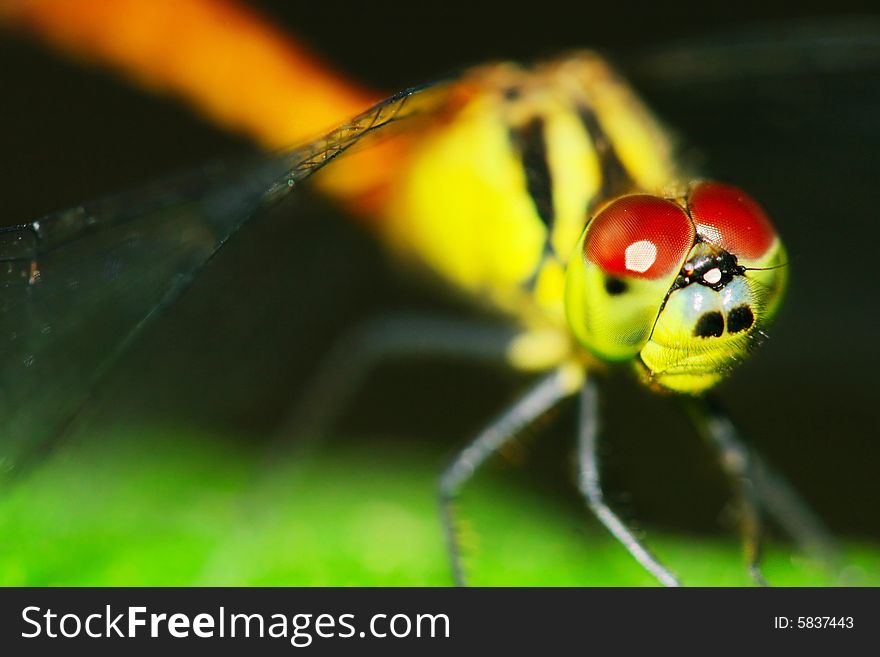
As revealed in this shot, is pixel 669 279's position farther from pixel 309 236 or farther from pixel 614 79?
pixel 309 236

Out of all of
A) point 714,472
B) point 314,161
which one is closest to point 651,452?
point 714,472

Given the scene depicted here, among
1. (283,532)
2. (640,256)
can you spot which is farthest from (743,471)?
(283,532)

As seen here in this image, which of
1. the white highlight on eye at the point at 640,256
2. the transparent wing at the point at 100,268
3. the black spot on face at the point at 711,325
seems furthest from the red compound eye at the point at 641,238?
the transparent wing at the point at 100,268

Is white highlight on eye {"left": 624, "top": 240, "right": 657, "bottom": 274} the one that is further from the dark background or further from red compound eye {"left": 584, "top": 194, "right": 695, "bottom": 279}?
the dark background

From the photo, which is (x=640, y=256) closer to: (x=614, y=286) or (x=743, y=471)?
(x=614, y=286)

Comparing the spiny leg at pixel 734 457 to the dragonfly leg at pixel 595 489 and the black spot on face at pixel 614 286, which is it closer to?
the dragonfly leg at pixel 595 489
